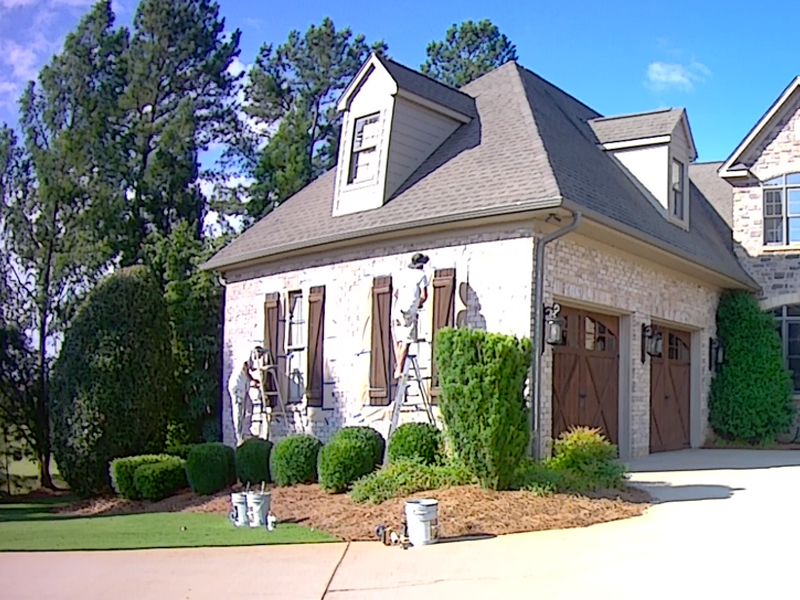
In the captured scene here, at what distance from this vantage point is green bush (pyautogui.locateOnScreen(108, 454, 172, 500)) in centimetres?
1490

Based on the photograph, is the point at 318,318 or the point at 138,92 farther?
the point at 138,92

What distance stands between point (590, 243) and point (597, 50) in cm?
313

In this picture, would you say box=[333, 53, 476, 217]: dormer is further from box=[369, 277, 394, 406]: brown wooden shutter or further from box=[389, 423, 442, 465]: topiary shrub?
box=[389, 423, 442, 465]: topiary shrub

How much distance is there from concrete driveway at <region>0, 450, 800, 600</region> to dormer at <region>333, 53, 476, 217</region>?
24.7 feet

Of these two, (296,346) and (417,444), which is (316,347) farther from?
(417,444)

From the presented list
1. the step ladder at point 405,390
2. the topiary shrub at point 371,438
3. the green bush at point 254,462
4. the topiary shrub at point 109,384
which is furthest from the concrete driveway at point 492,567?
the topiary shrub at point 109,384

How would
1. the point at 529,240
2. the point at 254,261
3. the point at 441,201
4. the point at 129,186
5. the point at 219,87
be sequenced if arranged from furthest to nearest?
1. the point at 219,87
2. the point at 129,186
3. the point at 254,261
4. the point at 441,201
5. the point at 529,240

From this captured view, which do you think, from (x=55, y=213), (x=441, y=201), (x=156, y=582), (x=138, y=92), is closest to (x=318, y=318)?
(x=441, y=201)

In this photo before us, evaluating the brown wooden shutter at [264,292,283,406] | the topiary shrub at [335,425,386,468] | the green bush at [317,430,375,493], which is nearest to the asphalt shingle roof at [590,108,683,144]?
the brown wooden shutter at [264,292,283,406]

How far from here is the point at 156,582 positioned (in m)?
7.35

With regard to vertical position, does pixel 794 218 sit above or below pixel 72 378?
above

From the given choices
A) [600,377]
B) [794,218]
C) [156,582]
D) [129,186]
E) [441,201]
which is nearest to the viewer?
[156,582]

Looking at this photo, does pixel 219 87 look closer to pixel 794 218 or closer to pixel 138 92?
pixel 138 92

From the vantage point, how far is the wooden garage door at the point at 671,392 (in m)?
16.8
